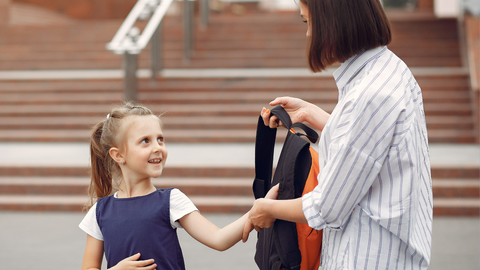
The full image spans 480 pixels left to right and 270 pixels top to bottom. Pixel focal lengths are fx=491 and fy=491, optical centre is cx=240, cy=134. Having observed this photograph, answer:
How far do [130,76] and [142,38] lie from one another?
0.59 m

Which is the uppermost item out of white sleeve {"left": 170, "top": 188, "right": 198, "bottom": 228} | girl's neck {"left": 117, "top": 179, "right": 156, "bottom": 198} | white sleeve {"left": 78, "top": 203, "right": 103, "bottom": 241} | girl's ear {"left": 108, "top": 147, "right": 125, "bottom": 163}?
girl's ear {"left": 108, "top": 147, "right": 125, "bottom": 163}

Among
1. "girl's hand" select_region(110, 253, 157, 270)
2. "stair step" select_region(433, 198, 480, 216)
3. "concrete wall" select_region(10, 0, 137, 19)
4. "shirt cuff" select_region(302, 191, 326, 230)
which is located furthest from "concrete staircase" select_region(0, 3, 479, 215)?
"concrete wall" select_region(10, 0, 137, 19)

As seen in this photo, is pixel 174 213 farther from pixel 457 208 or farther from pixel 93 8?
pixel 93 8

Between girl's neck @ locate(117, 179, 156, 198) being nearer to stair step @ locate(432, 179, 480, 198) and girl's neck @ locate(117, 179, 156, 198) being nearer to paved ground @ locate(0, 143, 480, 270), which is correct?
paved ground @ locate(0, 143, 480, 270)

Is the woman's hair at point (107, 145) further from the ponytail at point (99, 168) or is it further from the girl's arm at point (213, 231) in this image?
the girl's arm at point (213, 231)

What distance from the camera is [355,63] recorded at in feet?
4.57

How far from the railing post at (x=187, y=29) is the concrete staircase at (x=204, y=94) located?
0.21m

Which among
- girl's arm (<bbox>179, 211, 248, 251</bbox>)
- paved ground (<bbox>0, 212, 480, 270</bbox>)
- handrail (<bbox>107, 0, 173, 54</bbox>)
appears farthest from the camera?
handrail (<bbox>107, 0, 173, 54</bbox>)

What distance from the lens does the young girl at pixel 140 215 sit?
167 cm

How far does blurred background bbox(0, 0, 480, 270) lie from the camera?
177 inches

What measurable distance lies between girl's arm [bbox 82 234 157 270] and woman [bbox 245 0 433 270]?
0.49 metres

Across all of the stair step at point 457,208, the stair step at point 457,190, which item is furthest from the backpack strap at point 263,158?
the stair step at point 457,190

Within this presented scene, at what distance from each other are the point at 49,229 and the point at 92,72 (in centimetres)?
537

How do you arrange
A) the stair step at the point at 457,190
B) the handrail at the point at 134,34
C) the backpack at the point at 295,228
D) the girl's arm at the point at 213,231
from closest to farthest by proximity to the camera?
the backpack at the point at 295,228 < the girl's arm at the point at 213,231 < the stair step at the point at 457,190 < the handrail at the point at 134,34
